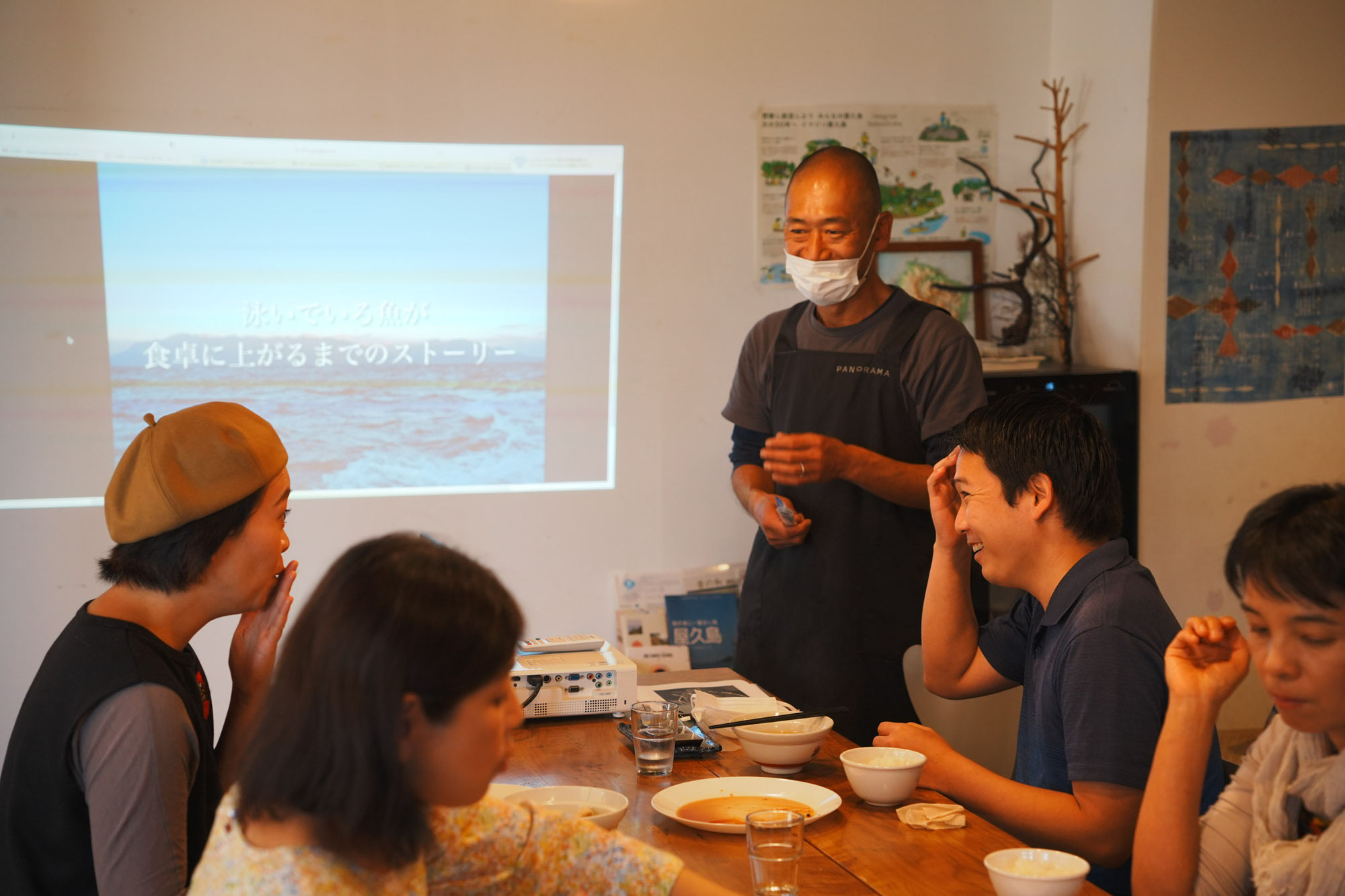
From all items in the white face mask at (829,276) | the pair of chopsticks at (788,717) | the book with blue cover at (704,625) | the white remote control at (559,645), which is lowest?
the book with blue cover at (704,625)

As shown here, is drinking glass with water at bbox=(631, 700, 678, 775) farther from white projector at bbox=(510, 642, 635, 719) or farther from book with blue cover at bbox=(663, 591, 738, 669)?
book with blue cover at bbox=(663, 591, 738, 669)

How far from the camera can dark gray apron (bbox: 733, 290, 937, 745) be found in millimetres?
2631

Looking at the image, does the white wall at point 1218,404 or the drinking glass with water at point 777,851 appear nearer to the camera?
the drinking glass with water at point 777,851

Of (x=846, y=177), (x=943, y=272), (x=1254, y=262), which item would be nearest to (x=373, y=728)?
(x=846, y=177)

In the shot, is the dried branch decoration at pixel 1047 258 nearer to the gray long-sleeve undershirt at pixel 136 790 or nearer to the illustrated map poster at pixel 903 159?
the illustrated map poster at pixel 903 159

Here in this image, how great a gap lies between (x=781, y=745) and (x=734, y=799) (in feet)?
0.43

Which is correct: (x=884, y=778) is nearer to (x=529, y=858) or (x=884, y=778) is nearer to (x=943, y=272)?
(x=529, y=858)

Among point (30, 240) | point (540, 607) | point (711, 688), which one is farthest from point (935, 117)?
point (30, 240)

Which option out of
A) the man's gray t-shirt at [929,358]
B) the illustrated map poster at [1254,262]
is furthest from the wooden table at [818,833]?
the illustrated map poster at [1254,262]

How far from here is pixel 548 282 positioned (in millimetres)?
3682

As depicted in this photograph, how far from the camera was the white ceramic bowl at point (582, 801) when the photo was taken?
4.75 feet

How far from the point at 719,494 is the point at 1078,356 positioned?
134 centimetres

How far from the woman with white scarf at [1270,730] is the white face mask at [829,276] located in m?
1.45

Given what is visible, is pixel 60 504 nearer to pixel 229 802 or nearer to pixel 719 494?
pixel 719 494
